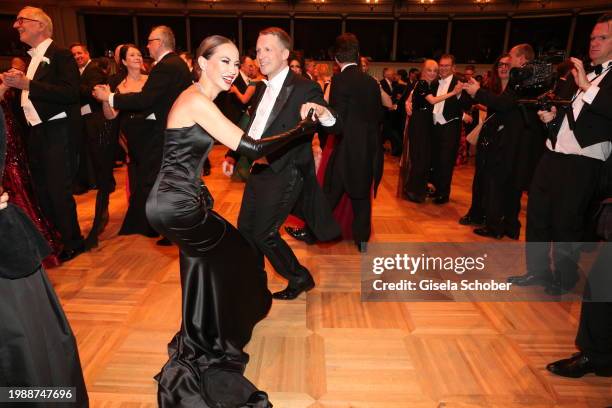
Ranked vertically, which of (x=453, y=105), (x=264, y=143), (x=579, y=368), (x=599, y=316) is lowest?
(x=579, y=368)

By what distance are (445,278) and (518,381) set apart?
115 cm

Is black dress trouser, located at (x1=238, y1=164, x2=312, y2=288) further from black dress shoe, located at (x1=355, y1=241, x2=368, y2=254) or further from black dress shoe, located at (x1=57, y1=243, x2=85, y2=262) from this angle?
black dress shoe, located at (x1=57, y1=243, x2=85, y2=262)

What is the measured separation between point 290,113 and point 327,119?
0.84 ft

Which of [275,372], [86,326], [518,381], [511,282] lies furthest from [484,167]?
[86,326]

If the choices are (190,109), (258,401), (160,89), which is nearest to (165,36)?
(160,89)

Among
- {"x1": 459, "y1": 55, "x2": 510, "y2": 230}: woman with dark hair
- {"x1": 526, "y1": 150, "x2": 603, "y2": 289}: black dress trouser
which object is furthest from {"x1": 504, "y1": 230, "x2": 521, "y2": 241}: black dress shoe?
{"x1": 526, "y1": 150, "x2": 603, "y2": 289}: black dress trouser

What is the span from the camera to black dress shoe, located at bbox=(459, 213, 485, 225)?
4.24 metres

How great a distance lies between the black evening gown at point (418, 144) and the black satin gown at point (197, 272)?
336 cm

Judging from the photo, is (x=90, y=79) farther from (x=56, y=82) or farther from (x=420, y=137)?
(x=420, y=137)

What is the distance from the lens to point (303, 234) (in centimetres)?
386

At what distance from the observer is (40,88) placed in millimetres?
2773

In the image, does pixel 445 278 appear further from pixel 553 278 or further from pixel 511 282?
pixel 553 278

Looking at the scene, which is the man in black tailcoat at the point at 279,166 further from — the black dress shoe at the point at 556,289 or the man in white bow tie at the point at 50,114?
the black dress shoe at the point at 556,289

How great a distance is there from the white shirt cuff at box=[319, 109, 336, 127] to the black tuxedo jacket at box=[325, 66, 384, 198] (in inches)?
36.5
